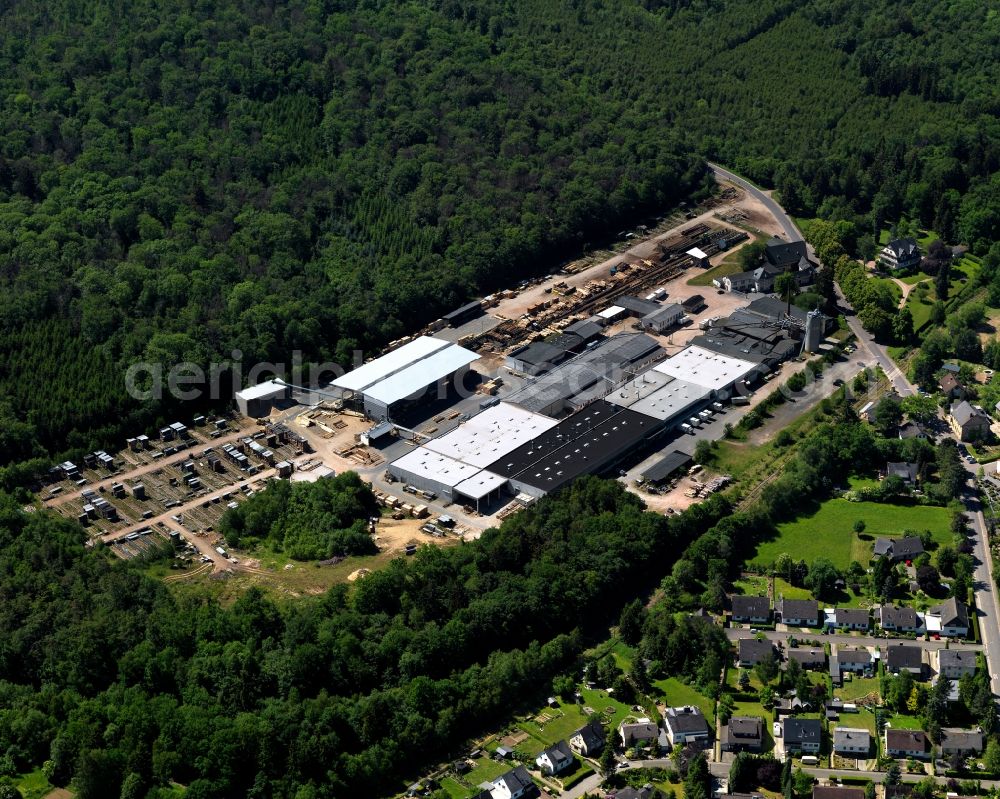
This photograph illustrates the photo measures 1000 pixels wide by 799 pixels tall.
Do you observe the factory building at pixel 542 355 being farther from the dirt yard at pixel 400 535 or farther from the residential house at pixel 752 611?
the residential house at pixel 752 611

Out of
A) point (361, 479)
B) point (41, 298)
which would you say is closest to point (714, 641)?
point (361, 479)

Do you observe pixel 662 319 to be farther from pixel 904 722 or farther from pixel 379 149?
pixel 904 722

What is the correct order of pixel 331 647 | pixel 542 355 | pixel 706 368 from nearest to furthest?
pixel 331 647 < pixel 706 368 < pixel 542 355

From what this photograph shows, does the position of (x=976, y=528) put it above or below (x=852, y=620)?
below

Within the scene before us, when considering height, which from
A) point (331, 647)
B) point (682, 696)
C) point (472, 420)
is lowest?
point (682, 696)

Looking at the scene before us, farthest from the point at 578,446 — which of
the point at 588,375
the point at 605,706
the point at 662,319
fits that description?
the point at 605,706

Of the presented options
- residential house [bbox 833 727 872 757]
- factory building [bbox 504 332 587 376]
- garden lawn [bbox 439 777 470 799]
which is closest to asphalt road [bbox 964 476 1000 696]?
residential house [bbox 833 727 872 757]

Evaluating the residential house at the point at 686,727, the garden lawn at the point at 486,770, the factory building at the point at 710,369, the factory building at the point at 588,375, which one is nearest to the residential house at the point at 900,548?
the residential house at the point at 686,727
